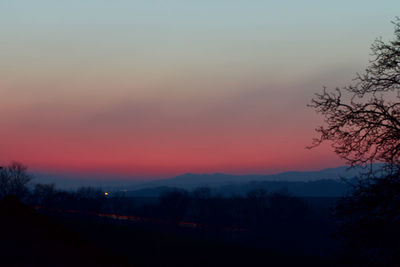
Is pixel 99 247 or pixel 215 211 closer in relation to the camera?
pixel 99 247

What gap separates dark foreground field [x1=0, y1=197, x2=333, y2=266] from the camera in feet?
25.5

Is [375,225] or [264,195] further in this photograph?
[264,195]

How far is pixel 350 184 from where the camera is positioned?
12.4 meters

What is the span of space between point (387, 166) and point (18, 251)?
32.1 ft

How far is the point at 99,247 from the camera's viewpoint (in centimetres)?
891

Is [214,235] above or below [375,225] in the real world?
below

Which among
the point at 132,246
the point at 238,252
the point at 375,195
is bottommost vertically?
the point at 238,252

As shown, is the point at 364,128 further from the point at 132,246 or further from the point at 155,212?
the point at 155,212

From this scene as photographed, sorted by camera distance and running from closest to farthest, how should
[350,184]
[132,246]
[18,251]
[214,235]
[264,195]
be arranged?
1. [18,251]
2. [350,184]
3. [132,246]
4. [214,235]
5. [264,195]

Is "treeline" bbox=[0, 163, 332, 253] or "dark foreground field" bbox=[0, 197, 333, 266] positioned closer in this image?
"dark foreground field" bbox=[0, 197, 333, 266]

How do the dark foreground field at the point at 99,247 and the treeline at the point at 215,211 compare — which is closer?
the dark foreground field at the point at 99,247

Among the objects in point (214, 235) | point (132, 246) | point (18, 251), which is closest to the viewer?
point (18, 251)

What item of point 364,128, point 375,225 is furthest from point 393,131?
point 375,225

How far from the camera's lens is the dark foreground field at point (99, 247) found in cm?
777
